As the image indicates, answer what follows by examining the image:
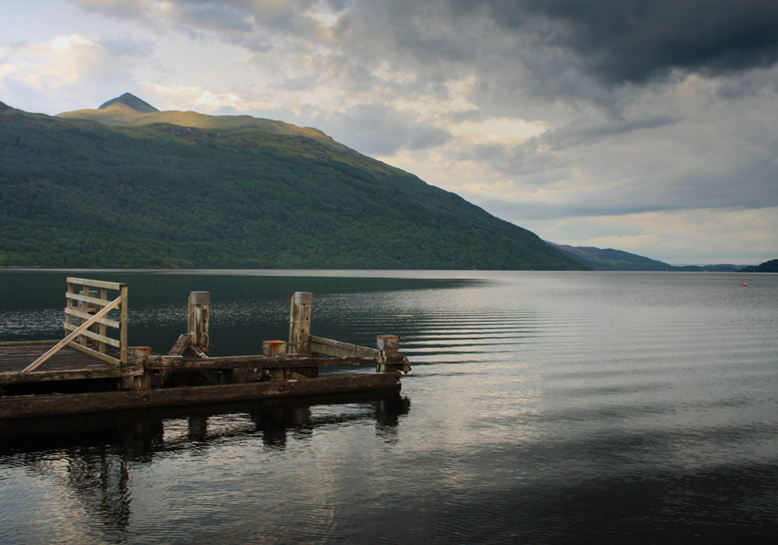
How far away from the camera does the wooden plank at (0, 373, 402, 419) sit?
12109 millimetres

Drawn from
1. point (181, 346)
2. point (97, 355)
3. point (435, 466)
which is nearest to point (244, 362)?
point (181, 346)

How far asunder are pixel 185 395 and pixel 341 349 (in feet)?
18.0

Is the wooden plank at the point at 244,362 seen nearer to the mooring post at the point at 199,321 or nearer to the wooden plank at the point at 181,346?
the wooden plank at the point at 181,346

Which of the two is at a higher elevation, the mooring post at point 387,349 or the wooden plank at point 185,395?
the mooring post at point 387,349

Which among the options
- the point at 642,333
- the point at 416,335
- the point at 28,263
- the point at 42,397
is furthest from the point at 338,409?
the point at 28,263

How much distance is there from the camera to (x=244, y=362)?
14.4 metres

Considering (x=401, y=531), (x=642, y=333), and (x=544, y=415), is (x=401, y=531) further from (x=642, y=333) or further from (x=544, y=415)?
(x=642, y=333)

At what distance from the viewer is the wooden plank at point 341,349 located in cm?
1723

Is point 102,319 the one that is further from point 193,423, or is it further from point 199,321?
point 199,321

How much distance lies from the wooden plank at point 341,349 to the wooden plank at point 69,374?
635 centimetres

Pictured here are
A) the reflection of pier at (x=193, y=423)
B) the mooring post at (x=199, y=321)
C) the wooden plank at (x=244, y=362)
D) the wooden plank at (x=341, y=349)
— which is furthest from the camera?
the mooring post at (x=199, y=321)

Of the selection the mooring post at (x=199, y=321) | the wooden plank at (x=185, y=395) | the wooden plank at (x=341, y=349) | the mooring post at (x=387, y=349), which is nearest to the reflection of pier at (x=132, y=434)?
the wooden plank at (x=185, y=395)

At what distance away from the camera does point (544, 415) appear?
14.0 m

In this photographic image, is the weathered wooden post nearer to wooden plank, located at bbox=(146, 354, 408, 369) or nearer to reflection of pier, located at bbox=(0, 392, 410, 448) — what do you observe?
wooden plank, located at bbox=(146, 354, 408, 369)
